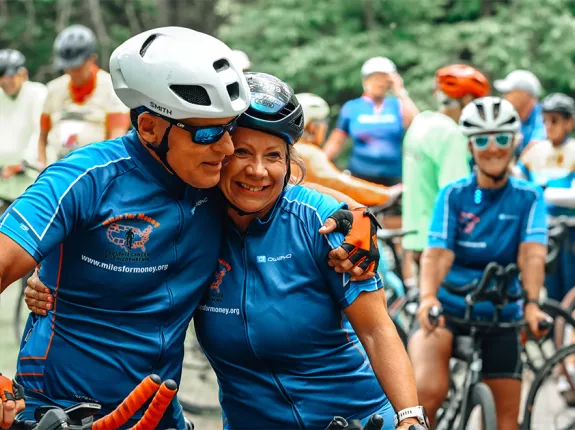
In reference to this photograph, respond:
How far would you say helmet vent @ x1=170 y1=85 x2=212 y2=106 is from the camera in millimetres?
3207

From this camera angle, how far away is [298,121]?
3.58 meters

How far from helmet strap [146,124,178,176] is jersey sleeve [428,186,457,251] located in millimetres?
2792

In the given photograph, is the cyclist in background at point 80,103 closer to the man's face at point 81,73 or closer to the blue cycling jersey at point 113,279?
the man's face at point 81,73

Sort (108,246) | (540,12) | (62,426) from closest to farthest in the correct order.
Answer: (62,426), (108,246), (540,12)

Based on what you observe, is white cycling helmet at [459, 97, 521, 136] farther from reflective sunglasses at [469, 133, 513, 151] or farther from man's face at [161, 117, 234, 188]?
man's face at [161, 117, 234, 188]

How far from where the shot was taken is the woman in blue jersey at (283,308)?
11.3 feet

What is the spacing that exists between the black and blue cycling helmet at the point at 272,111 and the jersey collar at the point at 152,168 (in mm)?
307

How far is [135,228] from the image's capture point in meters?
3.26

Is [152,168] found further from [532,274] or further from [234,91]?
[532,274]

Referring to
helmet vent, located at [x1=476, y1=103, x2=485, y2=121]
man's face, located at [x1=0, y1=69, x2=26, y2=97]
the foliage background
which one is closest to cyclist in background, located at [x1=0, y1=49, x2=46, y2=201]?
man's face, located at [x1=0, y1=69, x2=26, y2=97]

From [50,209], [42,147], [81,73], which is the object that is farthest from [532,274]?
Answer: [42,147]

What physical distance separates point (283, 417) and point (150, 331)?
1.79 feet

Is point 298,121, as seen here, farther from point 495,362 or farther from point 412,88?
point 412,88

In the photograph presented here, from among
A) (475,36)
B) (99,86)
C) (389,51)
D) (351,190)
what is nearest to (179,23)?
(389,51)
